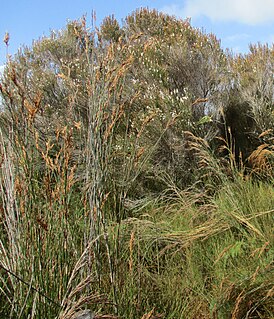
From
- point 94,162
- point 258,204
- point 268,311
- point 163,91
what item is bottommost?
point 268,311

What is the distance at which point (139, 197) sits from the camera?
536 centimetres

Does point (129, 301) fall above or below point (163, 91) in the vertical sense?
below

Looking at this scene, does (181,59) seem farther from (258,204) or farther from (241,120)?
(258,204)

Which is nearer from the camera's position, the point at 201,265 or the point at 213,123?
the point at 201,265

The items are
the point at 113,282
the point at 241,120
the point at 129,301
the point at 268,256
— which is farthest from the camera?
the point at 241,120

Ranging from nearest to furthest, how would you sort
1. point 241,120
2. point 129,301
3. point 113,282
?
point 113,282 < point 129,301 < point 241,120

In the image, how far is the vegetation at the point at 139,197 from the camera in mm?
2357

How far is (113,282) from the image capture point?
7.97 ft

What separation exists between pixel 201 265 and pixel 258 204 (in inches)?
36.8

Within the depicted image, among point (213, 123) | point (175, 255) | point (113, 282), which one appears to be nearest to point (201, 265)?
point (175, 255)

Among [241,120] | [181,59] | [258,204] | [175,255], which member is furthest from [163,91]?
[175,255]

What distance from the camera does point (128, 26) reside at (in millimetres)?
8047

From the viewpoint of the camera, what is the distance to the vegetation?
7.73ft

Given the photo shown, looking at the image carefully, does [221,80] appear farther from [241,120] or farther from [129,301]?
[129,301]
